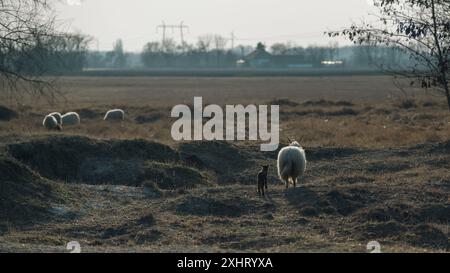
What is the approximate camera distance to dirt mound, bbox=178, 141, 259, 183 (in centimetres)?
2150

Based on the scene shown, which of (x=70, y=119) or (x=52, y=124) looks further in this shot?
(x=70, y=119)

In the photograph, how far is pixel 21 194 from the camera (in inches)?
616

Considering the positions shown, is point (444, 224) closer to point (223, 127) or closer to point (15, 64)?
point (15, 64)

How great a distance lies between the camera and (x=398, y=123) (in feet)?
116

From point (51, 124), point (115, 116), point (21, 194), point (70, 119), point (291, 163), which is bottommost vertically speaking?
point (115, 116)

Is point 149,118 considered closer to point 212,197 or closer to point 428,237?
point 212,197

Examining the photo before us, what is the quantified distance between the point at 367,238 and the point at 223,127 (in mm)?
21404

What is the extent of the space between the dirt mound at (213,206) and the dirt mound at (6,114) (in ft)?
76.2

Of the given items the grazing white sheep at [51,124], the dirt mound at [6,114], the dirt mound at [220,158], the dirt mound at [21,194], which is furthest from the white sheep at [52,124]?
the dirt mound at [21,194]

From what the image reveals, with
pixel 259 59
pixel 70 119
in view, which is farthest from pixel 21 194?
pixel 259 59

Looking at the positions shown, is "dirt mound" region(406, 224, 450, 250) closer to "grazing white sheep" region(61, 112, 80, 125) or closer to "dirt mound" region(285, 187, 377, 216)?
"dirt mound" region(285, 187, 377, 216)

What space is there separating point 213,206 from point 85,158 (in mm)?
6684
